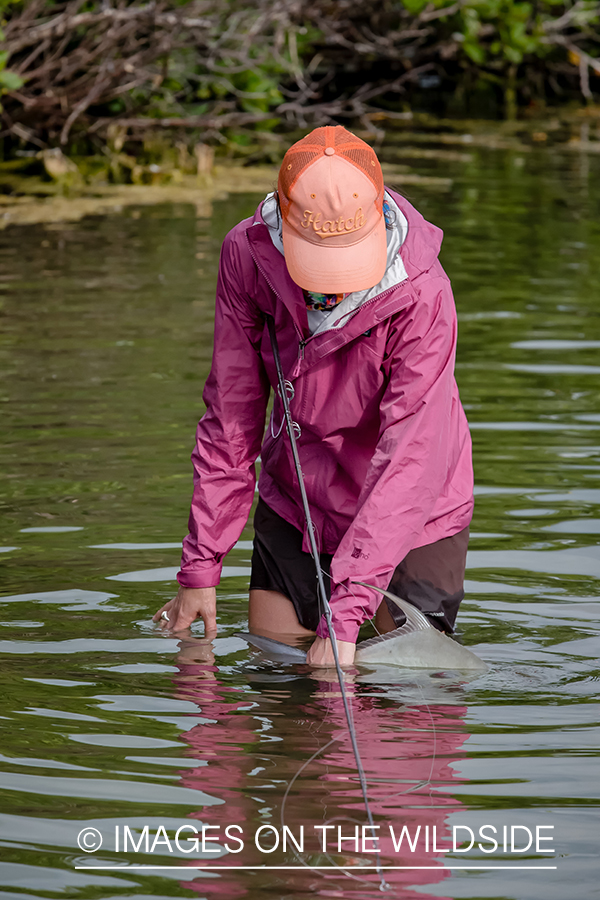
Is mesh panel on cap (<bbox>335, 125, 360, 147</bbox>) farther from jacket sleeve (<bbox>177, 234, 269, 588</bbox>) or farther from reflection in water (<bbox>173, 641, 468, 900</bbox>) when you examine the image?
reflection in water (<bbox>173, 641, 468, 900</bbox>)

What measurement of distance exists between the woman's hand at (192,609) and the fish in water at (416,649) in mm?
473

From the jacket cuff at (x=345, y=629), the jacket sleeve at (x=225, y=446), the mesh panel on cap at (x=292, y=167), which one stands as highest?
the mesh panel on cap at (x=292, y=167)

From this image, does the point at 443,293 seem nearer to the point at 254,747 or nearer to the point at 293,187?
the point at 293,187

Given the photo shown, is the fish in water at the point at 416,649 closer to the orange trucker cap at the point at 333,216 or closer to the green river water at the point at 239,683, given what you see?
the green river water at the point at 239,683

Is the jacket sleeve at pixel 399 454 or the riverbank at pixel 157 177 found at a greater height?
the jacket sleeve at pixel 399 454

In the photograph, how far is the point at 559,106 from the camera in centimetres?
2302

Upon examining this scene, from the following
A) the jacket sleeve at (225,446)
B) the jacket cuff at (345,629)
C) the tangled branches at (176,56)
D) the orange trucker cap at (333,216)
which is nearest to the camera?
the orange trucker cap at (333,216)

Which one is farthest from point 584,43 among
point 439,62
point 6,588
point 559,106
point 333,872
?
point 333,872

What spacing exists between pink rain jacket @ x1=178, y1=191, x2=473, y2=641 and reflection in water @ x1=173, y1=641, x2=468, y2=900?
1.04 feet

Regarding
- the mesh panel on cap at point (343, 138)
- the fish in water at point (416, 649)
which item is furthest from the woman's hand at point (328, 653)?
the mesh panel on cap at point (343, 138)

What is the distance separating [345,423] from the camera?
3686mm

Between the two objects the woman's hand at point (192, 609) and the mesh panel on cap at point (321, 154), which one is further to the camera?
the woman's hand at point (192, 609)

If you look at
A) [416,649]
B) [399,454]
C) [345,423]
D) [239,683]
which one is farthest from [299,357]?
[239,683]

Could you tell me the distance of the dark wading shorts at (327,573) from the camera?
153 inches
